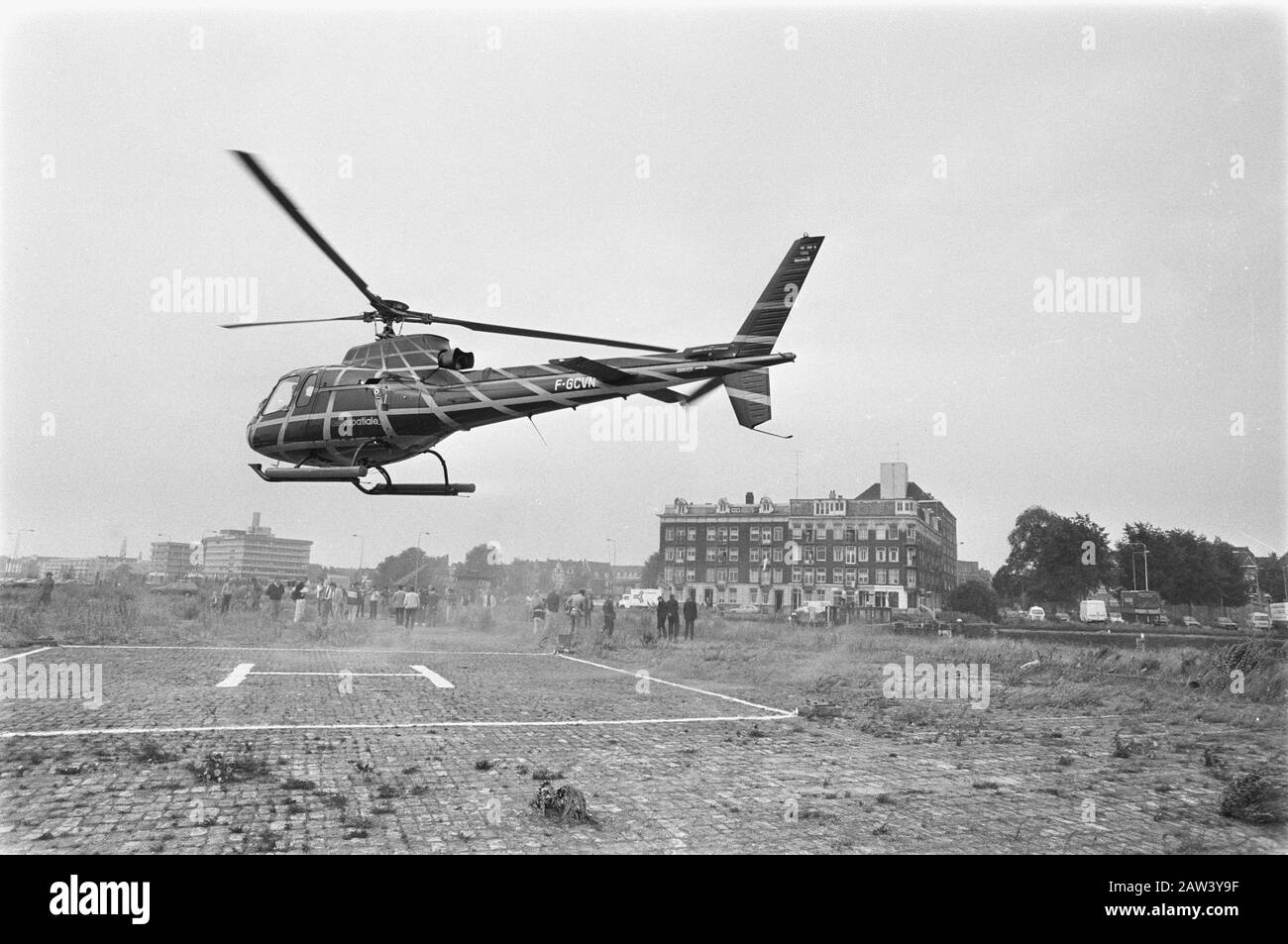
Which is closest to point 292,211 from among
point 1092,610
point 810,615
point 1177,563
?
point 810,615

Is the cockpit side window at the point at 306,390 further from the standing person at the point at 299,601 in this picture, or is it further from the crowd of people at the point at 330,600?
the crowd of people at the point at 330,600

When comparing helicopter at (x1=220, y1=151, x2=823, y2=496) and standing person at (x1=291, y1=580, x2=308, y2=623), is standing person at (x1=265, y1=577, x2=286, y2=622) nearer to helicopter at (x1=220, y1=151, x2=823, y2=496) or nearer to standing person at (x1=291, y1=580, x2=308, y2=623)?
standing person at (x1=291, y1=580, x2=308, y2=623)

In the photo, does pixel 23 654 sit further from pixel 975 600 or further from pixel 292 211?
pixel 975 600

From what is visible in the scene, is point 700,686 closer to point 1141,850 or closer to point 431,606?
point 1141,850

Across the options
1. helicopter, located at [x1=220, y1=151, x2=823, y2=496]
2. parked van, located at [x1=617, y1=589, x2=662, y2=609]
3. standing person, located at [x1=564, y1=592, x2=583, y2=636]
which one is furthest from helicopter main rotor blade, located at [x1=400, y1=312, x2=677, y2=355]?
parked van, located at [x1=617, y1=589, x2=662, y2=609]
